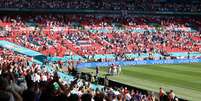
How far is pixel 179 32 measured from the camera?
64.8 metres

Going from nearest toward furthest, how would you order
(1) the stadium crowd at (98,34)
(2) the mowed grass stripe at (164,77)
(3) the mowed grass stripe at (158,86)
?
(3) the mowed grass stripe at (158,86), (2) the mowed grass stripe at (164,77), (1) the stadium crowd at (98,34)

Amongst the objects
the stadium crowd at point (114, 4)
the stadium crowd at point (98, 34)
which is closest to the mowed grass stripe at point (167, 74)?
the stadium crowd at point (98, 34)

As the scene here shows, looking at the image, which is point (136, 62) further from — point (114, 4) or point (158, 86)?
point (114, 4)

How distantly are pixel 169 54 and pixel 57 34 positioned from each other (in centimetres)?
1357

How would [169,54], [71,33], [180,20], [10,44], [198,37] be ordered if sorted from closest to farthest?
[10,44] < [169,54] < [71,33] < [198,37] < [180,20]

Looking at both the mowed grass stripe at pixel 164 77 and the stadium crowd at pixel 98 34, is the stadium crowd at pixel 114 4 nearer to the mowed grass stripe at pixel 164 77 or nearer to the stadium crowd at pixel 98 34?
the stadium crowd at pixel 98 34

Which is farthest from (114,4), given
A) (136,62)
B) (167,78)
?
(167,78)

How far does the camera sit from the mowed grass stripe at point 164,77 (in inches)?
1314

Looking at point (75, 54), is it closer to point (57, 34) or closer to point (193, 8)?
point (57, 34)

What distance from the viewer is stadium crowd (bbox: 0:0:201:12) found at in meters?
60.0

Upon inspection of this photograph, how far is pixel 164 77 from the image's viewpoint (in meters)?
37.0

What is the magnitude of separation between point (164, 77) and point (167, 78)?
616mm

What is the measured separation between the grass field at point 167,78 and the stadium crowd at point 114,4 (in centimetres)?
2093

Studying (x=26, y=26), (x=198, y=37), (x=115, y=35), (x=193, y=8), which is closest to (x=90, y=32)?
(x=115, y=35)
